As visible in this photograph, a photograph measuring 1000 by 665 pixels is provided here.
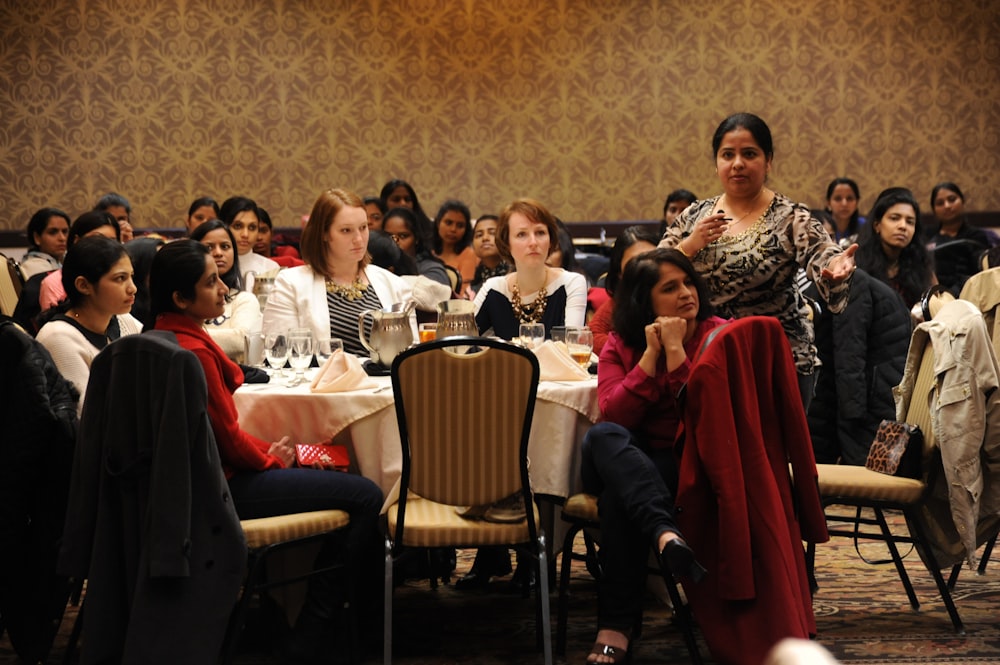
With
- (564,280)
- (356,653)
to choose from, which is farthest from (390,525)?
(564,280)

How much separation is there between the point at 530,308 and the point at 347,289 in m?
0.69

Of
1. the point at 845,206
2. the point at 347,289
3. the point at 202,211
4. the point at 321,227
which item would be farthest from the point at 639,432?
the point at 845,206

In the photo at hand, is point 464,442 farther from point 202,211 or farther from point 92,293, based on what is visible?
point 202,211

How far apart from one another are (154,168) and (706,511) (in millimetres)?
6644

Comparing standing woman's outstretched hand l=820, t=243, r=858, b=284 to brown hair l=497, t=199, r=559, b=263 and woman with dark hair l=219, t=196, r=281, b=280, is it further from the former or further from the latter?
woman with dark hair l=219, t=196, r=281, b=280

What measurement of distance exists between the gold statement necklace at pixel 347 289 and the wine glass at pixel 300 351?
63cm

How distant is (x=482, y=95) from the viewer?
8484 mm

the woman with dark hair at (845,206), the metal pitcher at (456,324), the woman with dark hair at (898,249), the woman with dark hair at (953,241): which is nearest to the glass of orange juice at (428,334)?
the metal pitcher at (456,324)

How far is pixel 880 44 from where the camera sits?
8.38 metres

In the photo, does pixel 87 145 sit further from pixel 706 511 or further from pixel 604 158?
pixel 706 511

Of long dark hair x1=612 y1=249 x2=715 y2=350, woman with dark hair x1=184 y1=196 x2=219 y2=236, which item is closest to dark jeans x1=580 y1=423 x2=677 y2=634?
long dark hair x1=612 y1=249 x2=715 y2=350

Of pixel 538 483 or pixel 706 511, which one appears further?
pixel 538 483

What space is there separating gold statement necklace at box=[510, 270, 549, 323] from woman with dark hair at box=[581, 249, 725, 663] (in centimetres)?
94

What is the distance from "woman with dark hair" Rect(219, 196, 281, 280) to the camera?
18.4 feet
